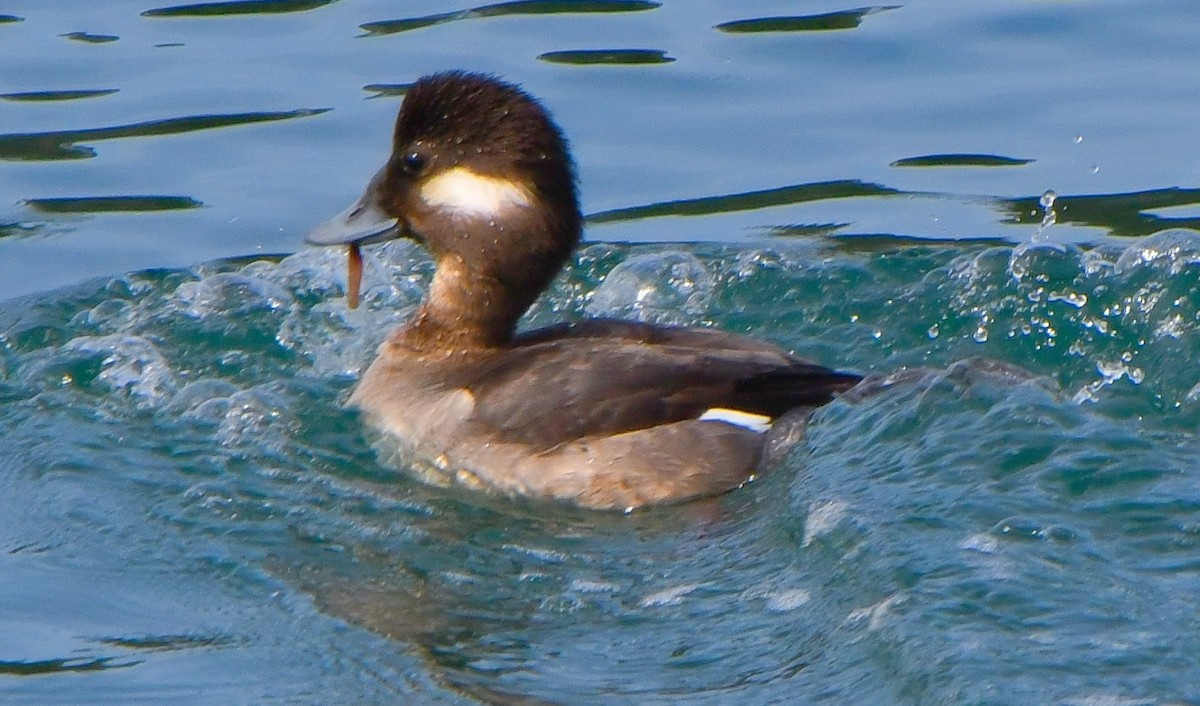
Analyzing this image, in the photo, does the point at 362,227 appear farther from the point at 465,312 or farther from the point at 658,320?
the point at 658,320

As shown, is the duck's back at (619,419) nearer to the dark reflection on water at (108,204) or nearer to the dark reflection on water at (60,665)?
the dark reflection on water at (60,665)

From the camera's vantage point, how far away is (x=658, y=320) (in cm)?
923

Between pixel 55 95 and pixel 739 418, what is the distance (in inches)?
221

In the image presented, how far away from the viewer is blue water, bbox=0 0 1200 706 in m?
5.93

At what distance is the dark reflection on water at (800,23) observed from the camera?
12.0m

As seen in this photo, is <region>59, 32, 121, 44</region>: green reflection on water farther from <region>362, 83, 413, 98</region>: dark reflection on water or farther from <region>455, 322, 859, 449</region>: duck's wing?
<region>455, 322, 859, 449</region>: duck's wing

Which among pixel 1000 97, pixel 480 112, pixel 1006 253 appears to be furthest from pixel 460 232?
pixel 1000 97

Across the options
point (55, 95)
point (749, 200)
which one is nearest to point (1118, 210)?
point (749, 200)

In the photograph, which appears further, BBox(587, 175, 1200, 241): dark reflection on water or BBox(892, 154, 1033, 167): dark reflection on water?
BBox(892, 154, 1033, 167): dark reflection on water

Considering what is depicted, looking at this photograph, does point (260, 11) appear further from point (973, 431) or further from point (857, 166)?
point (973, 431)

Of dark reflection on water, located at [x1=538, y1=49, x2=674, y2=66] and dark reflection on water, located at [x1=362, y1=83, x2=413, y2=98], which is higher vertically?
dark reflection on water, located at [x1=538, y1=49, x2=674, y2=66]

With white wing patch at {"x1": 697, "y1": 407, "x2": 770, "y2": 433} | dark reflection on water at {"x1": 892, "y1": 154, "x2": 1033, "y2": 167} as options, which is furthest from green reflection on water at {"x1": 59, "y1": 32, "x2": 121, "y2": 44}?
white wing patch at {"x1": 697, "y1": 407, "x2": 770, "y2": 433}

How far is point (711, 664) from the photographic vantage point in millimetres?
5816

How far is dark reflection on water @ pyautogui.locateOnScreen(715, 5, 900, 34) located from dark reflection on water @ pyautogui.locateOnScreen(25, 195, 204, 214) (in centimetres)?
355
